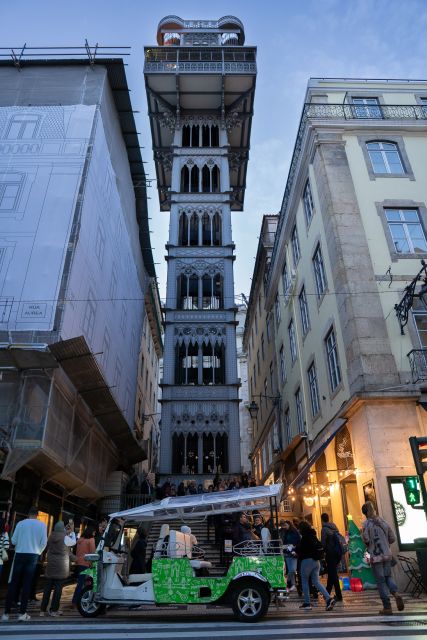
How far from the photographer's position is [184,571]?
777 cm

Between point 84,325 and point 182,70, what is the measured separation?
3088 centimetres

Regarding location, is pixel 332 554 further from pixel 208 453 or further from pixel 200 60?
pixel 200 60

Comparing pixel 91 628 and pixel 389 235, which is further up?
pixel 389 235

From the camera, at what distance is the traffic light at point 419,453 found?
8789mm

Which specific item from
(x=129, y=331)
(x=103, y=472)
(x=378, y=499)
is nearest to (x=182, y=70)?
(x=129, y=331)

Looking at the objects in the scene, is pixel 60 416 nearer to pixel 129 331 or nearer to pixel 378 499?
pixel 378 499

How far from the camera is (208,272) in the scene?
3391 cm

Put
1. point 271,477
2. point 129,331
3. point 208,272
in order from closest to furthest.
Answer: point 129,331
point 271,477
point 208,272

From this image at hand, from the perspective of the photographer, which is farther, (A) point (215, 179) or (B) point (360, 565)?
(A) point (215, 179)

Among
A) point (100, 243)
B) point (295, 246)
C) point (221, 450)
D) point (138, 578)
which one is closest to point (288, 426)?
point (221, 450)

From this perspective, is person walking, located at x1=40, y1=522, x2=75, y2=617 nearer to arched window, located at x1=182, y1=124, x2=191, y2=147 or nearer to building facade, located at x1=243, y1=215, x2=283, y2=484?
building facade, located at x1=243, y1=215, x2=283, y2=484

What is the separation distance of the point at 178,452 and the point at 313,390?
12107mm

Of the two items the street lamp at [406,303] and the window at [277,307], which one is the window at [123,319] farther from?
the street lamp at [406,303]

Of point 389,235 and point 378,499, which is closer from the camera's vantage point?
point 378,499
